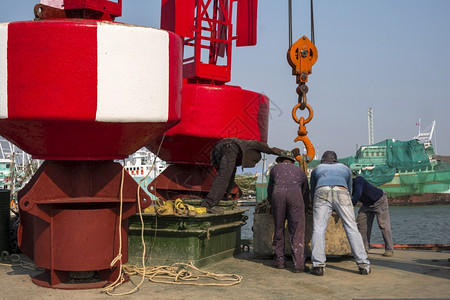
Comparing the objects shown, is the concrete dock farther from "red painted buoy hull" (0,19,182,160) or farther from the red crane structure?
"red painted buoy hull" (0,19,182,160)

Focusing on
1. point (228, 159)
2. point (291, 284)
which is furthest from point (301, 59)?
point (291, 284)

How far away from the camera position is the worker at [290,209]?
6168 millimetres

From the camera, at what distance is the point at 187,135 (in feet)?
24.8

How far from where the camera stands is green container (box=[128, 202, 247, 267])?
6078 millimetres

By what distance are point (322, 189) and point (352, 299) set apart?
186 cm

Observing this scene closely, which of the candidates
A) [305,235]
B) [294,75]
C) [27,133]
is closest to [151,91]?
[27,133]

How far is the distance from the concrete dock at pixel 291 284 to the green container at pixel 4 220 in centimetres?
37

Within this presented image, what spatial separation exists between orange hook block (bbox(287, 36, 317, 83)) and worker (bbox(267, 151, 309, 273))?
194cm

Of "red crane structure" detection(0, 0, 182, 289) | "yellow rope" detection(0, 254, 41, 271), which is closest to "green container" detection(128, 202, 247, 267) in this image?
"red crane structure" detection(0, 0, 182, 289)

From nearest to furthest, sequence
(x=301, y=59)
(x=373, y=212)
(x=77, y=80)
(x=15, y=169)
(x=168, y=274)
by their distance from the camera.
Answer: (x=77, y=80) → (x=168, y=274) → (x=301, y=59) → (x=373, y=212) → (x=15, y=169)

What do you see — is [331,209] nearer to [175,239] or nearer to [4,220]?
[175,239]

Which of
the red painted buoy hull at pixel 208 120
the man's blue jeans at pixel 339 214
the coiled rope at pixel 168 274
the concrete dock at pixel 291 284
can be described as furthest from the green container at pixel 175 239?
the red painted buoy hull at pixel 208 120

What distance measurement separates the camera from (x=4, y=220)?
22.6 ft

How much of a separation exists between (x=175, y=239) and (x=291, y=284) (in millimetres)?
1585
